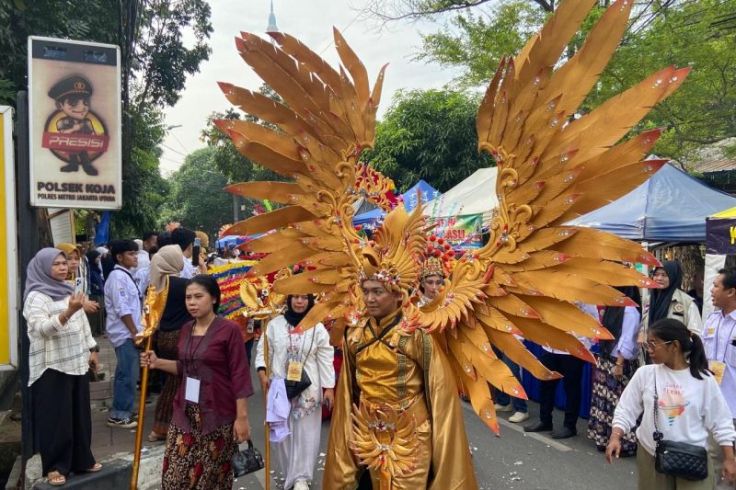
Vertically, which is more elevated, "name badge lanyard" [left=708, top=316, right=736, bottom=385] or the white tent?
the white tent

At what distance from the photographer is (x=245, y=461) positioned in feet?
11.6

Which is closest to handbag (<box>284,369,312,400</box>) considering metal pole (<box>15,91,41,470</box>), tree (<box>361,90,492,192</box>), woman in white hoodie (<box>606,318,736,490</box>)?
metal pole (<box>15,91,41,470</box>)

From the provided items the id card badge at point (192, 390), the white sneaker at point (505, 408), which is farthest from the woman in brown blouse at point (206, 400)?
the white sneaker at point (505, 408)

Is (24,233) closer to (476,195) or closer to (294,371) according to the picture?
(294,371)

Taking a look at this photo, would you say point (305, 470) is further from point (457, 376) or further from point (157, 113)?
point (157, 113)

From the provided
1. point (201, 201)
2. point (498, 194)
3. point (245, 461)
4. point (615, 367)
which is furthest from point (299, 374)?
point (201, 201)

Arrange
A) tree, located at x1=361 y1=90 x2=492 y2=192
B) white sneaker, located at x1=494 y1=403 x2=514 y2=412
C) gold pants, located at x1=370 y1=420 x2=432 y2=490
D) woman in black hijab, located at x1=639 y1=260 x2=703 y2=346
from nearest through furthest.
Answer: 1. gold pants, located at x1=370 y1=420 x2=432 y2=490
2. woman in black hijab, located at x1=639 y1=260 x2=703 y2=346
3. white sneaker, located at x1=494 y1=403 x2=514 y2=412
4. tree, located at x1=361 y1=90 x2=492 y2=192

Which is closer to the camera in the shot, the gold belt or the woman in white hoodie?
the gold belt

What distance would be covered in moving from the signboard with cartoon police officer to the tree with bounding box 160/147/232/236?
40992 mm

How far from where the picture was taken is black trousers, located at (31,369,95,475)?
3.70 meters

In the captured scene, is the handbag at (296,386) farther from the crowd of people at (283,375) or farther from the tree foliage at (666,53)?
the tree foliage at (666,53)

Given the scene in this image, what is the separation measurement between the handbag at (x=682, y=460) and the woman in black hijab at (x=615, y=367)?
84.3 inches

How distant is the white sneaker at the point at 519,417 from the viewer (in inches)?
229

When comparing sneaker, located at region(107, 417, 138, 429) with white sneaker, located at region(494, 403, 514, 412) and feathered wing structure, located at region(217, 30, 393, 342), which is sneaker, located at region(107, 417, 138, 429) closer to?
feathered wing structure, located at region(217, 30, 393, 342)
